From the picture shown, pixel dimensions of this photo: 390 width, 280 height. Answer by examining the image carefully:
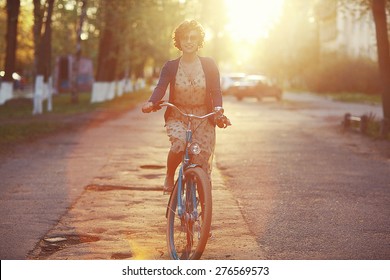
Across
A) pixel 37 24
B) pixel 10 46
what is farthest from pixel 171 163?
pixel 10 46

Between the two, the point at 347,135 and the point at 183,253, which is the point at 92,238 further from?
the point at 347,135

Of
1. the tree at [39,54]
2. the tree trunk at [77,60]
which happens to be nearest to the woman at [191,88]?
the tree at [39,54]

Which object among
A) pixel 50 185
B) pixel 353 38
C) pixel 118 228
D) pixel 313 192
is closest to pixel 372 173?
pixel 313 192

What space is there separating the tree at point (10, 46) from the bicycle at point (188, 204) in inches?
1103

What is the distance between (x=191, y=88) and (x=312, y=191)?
4436mm

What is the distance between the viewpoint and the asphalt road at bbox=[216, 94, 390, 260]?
7656 mm

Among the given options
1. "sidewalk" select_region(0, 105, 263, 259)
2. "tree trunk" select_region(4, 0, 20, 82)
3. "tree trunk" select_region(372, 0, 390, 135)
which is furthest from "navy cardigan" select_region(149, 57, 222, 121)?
"tree trunk" select_region(4, 0, 20, 82)

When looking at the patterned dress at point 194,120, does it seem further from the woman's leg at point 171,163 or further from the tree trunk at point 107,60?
the tree trunk at point 107,60

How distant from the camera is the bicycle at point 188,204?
21.6 feet

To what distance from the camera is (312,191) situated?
11.4m

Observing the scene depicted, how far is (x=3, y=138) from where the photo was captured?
19734 mm

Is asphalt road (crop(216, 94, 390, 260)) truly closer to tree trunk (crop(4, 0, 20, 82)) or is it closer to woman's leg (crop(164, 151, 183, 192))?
woman's leg (crop(164, 151, 183, 192))

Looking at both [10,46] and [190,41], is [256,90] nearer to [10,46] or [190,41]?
[10,46]
